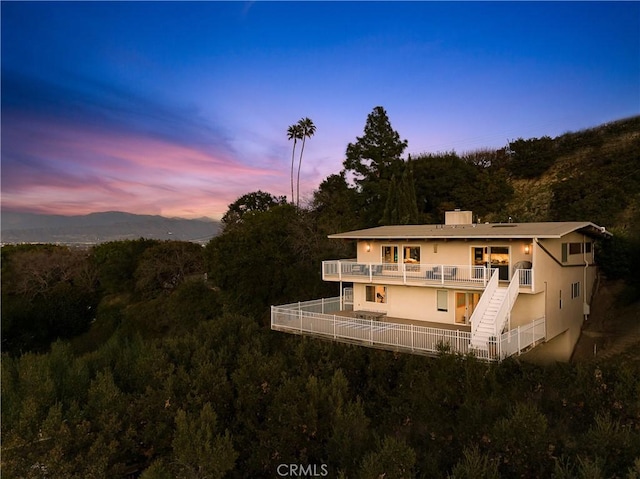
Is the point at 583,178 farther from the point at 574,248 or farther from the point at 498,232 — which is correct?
the point at 498,232

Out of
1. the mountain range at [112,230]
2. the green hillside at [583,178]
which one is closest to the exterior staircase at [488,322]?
the green hillside at [583,178]

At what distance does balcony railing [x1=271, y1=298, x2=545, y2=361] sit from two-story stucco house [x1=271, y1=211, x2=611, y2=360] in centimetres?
4

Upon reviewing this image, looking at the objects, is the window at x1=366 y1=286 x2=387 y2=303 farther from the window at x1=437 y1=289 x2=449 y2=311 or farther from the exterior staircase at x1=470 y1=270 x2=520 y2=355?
the exterior staircase at x1=470 y1=270 x2=520 y2=355

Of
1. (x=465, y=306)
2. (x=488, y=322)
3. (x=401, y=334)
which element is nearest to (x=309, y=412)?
(x=401, y=334)

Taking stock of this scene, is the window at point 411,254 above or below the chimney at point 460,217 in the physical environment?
below

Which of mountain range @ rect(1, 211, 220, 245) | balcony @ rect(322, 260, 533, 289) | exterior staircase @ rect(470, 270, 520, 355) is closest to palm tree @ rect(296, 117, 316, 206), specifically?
mountain range @ rect(1, 211, 220, 245)

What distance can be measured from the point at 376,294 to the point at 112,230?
125 ft

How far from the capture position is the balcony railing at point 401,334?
12977mm

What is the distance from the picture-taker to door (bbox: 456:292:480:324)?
1750cm

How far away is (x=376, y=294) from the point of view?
20.3 meters

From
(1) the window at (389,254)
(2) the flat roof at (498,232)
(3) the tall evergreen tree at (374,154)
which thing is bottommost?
(1) the window at (389,254)

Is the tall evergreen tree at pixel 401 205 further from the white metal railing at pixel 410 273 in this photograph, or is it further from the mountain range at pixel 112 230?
the mountain range at pixel 112 230

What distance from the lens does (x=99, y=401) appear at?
13.4 meters

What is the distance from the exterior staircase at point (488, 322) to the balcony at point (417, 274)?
905 mm
